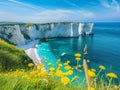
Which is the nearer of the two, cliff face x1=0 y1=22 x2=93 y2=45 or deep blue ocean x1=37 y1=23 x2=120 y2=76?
deep blue ocean x1=37 y1=23 x2=120 y2=76

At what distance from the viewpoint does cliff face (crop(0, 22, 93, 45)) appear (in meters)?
94.4

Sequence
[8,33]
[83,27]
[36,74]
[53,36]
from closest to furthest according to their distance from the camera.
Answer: [36,74], [8,33], [53,36], [83,27]

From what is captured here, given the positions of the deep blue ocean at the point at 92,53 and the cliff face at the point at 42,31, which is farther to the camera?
the cliff face at the point at 42,31

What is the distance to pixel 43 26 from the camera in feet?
423

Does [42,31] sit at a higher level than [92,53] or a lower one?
higher

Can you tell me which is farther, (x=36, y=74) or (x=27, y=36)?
(x=27, y=36)

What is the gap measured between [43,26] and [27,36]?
17.6 m

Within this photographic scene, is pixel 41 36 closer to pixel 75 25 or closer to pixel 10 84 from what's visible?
pixel 75 25

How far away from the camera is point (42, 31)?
428 ft

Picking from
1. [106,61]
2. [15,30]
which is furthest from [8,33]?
[106,61]

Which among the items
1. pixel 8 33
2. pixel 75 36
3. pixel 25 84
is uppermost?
pixel 25 84

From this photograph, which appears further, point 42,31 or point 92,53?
point 42,31

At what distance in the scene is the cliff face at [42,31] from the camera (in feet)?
310

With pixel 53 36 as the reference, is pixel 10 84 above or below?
above
